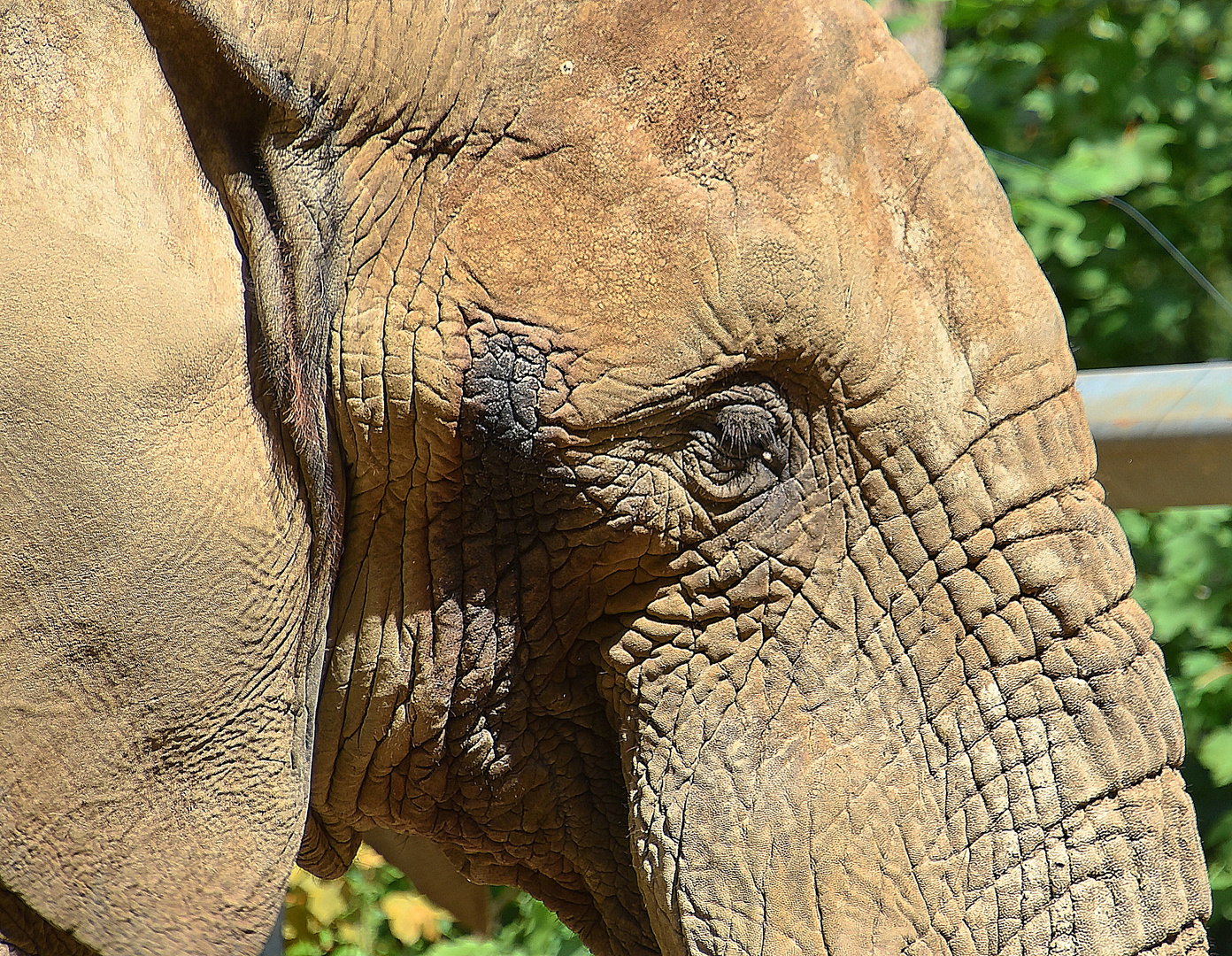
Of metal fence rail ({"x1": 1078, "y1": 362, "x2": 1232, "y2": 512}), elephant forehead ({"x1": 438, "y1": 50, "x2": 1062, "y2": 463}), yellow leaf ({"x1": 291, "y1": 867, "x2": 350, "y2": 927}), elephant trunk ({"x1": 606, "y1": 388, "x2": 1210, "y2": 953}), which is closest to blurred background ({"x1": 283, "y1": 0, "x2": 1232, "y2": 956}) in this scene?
yellow leaf ({"x1": 291, "y1": 867, "x2": 350, "y2": 927})

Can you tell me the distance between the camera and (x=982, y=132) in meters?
4.46

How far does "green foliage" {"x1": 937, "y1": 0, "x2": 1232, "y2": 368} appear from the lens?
4121 millimetres

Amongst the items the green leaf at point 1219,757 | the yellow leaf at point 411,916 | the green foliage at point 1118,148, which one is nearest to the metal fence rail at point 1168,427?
the green leaf at point 1219,757

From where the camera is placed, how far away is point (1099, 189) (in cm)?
406

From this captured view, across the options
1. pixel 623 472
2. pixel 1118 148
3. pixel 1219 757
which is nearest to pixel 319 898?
pixel 1219 757

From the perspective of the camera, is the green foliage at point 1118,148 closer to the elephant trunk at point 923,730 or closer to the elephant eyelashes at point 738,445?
the elephant trunk at point 923,730

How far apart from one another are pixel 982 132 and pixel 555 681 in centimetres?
329

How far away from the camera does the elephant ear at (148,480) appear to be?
4.17 ft

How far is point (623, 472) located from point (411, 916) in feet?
8.09

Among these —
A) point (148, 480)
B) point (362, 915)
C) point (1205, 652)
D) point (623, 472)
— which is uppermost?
Answer: point (1205, 652)

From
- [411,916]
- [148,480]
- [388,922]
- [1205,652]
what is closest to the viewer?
[148,480]

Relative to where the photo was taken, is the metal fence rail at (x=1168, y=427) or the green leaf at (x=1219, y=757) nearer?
the metal fence rail at (x=1168, y=427)

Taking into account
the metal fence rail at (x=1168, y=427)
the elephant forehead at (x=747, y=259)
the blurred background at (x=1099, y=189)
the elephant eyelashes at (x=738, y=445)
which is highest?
the blurred background at (x=1099, y=189)

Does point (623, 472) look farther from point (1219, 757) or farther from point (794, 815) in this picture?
point (1219, 757)
